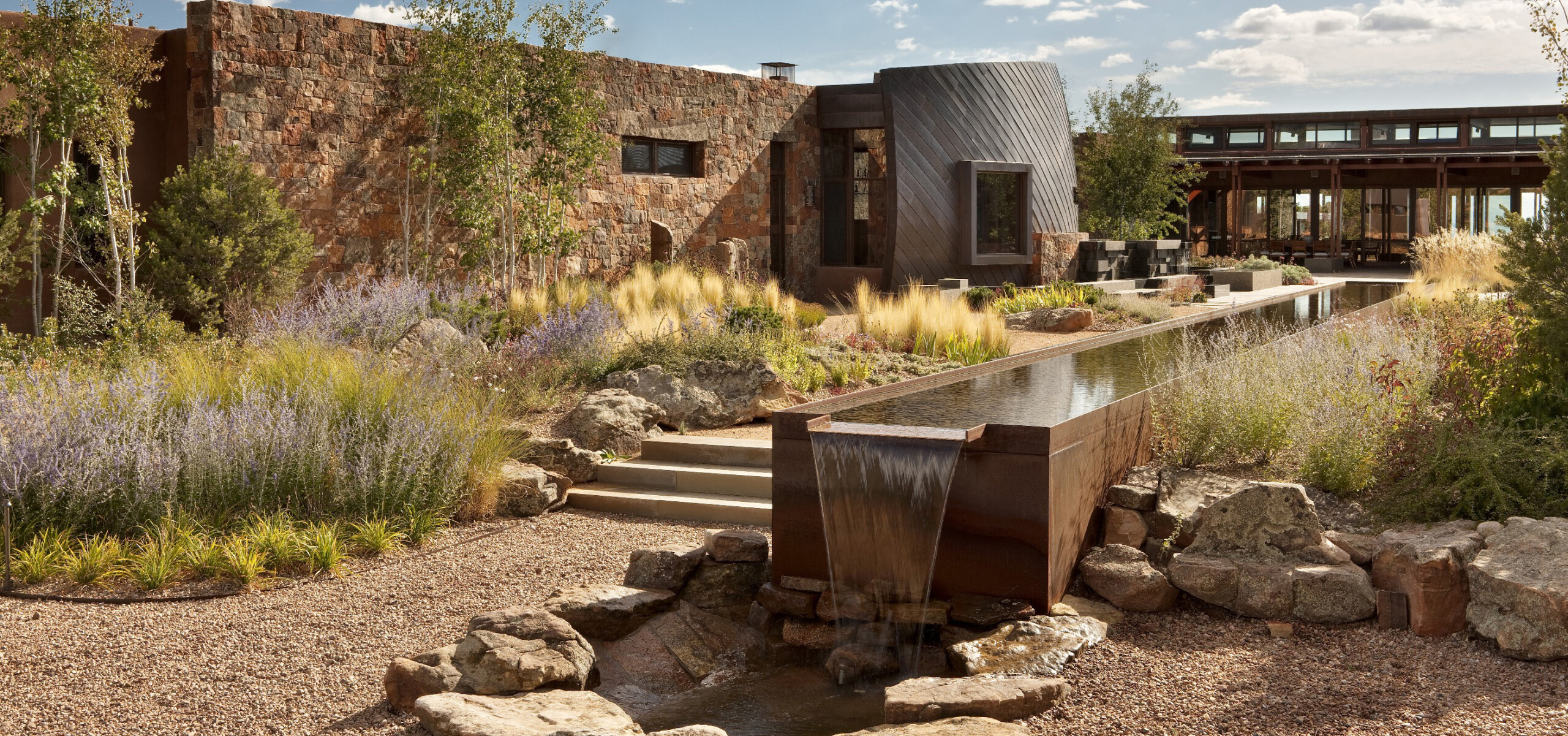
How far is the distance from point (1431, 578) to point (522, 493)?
4620 mm

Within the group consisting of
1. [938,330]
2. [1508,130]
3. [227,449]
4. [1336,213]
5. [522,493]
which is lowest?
[522,493]

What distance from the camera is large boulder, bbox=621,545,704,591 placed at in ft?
17.9

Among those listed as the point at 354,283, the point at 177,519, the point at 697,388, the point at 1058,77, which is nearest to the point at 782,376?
the point at 697,388

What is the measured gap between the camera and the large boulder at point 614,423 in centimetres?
780

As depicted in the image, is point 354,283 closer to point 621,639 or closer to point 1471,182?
point 621,639

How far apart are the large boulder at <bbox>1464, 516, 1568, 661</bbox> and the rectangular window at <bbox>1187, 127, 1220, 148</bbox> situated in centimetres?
3231

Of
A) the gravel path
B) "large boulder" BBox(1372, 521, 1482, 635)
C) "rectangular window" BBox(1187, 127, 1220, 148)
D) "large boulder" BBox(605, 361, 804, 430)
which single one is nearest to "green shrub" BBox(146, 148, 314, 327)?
"large boulder" BBox(605, 361, 804, 430)

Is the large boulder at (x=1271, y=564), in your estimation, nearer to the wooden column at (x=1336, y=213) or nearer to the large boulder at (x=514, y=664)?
the large boulder at (x=514, y=664)

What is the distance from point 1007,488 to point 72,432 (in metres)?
4.58

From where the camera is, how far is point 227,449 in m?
6.07

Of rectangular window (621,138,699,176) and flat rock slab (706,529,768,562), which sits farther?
rectangular window (621,138,699,176)

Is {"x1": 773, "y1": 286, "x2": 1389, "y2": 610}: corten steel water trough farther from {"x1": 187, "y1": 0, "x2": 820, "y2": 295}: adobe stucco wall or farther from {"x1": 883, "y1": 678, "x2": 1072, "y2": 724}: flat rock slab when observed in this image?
{"x1": 187, "y1": 0, "x2": 820, "y2": 295}: adobe stucco wall

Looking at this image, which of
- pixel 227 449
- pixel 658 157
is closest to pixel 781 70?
pixel 658 157

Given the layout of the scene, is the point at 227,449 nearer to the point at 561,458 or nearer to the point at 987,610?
the point at 561,458
